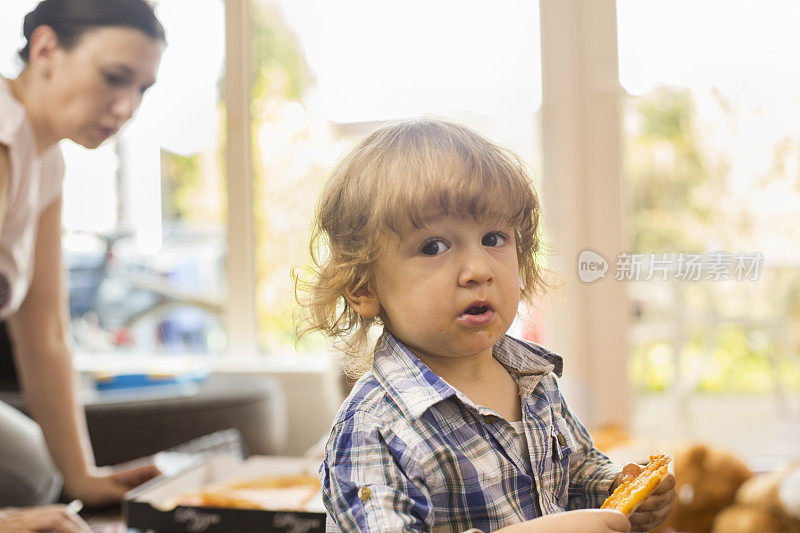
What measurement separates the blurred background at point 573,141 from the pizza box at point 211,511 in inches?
8.4

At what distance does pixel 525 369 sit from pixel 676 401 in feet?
2.30

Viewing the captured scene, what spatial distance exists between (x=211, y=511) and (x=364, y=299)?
442mm

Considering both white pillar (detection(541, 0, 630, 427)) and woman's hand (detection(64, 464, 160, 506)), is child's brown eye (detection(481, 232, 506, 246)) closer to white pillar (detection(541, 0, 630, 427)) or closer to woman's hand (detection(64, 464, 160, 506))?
white pillar (detection(541, 0, 630, 427))

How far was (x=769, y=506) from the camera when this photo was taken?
41.6 inches

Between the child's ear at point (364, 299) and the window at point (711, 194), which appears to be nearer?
the child's ear at point (364, 299)

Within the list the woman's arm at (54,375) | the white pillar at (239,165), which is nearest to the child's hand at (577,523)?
the white pillar at (239,165)

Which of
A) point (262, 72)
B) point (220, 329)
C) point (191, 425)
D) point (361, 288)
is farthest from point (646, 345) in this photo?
point (220, 329)

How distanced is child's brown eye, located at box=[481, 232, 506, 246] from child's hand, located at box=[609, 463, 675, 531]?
0.57 ft

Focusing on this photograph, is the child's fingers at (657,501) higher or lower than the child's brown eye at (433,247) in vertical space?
lower

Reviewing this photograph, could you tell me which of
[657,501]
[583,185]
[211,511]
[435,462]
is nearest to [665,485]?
[657,501]

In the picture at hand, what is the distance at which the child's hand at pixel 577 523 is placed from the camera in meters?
0.44

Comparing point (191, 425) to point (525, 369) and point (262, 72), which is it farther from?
point (525, 369)

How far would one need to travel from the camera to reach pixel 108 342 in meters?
1.75

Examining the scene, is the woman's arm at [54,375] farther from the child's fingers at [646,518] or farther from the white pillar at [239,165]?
the child's fingers at [646,518]
